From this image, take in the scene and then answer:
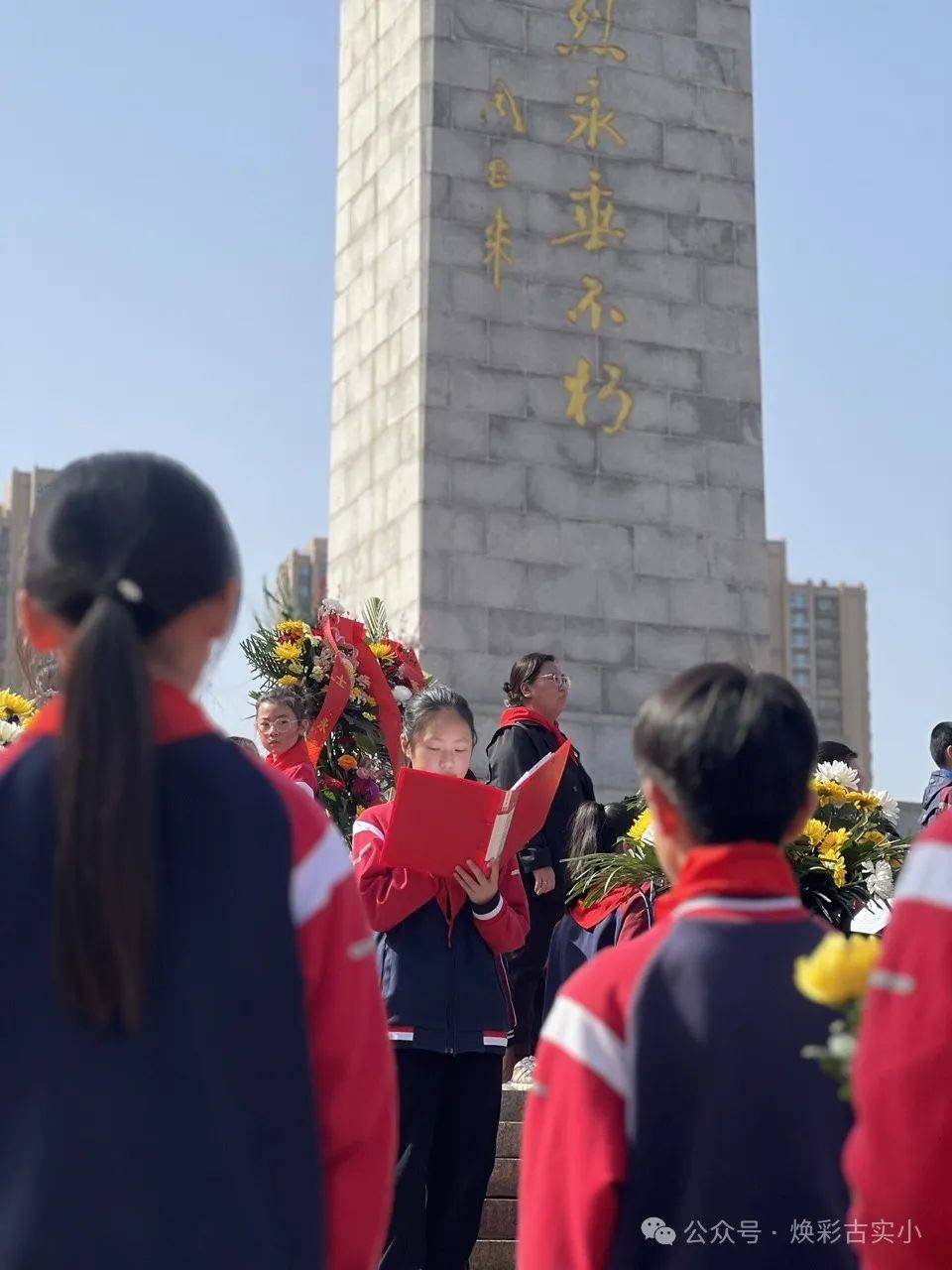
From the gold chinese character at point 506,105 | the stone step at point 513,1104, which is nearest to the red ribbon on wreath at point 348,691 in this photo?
the stone step at point 513,1104

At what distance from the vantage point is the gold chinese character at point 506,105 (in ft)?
41.4

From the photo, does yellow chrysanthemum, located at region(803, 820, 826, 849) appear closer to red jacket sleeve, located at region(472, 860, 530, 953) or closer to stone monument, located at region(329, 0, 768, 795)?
red jacket sleeve, located at region(472, 860, 530, 953)

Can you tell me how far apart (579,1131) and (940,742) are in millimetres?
6138

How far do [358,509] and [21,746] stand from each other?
1113cm

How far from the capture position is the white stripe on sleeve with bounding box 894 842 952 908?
1.96 m

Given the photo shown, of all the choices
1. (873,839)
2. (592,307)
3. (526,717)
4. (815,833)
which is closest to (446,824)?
(815,833)

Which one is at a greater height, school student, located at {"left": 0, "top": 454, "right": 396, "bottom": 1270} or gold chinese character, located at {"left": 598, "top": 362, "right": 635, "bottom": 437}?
gold chinese character, located at {"left": 598, "top": 362, "right": 635, "bottom": 437}

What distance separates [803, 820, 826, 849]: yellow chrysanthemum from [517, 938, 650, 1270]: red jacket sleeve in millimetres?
3306

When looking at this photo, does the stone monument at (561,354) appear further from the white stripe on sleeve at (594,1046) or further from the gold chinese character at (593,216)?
the white stripe on sleeve at (594,1046)

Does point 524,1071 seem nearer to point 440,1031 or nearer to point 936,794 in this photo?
point 936,794

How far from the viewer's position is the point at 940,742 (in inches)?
316

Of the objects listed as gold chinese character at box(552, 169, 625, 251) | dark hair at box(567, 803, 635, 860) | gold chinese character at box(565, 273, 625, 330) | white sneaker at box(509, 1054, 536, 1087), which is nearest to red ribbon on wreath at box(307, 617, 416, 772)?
dark hair at box(567, 803, 635, 860)

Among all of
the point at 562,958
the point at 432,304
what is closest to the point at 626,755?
the point at 432,304

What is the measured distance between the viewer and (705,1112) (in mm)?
2184
